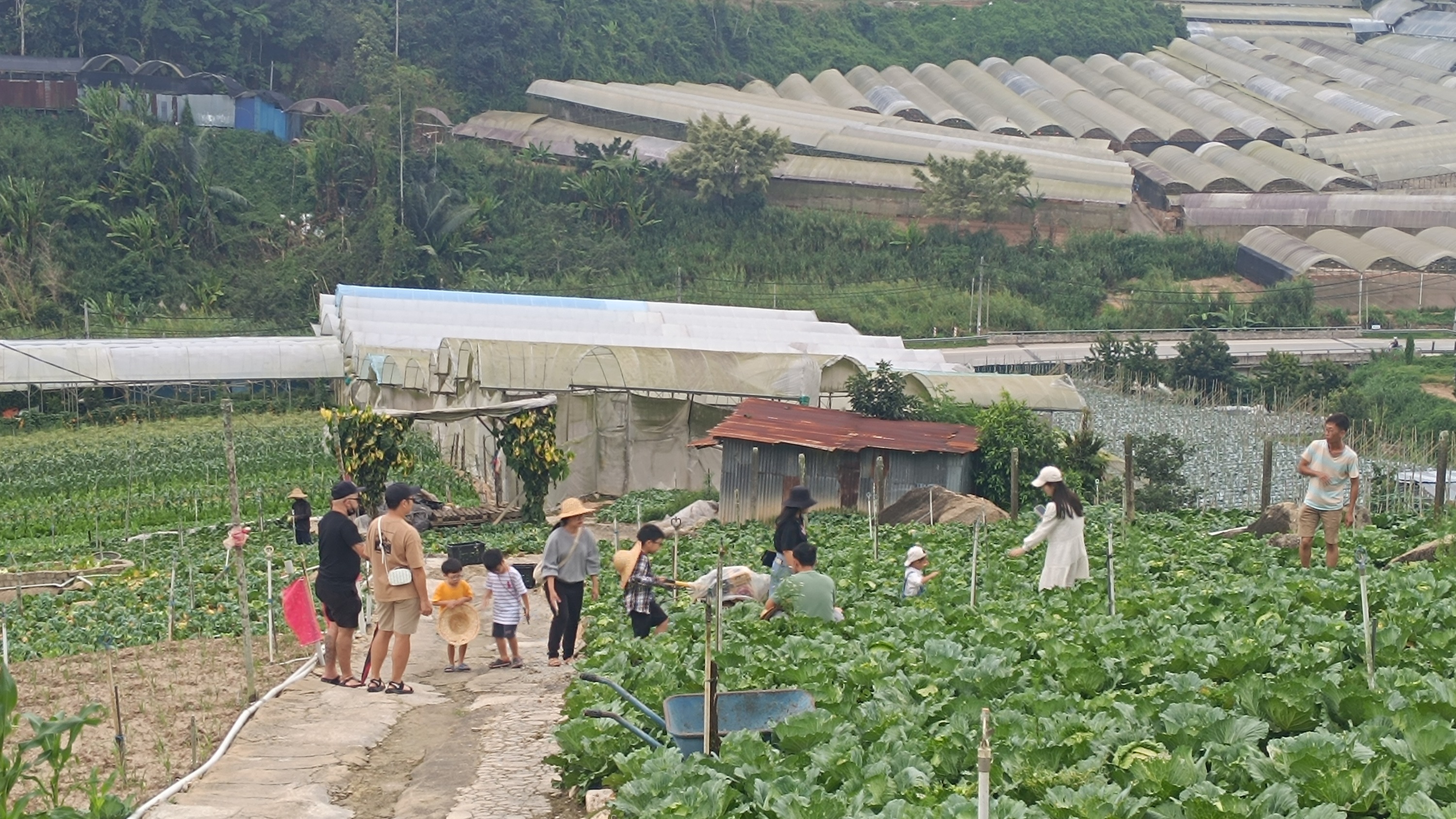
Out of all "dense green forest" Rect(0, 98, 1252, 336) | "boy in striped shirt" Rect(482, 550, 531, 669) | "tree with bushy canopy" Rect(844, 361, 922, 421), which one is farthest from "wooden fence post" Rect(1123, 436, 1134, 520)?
"dense green forest" Rect(0, 98, 1252, 336)

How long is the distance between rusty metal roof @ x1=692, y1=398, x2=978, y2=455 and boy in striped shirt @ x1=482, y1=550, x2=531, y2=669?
977cm

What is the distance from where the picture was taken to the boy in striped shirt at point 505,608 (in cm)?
1141

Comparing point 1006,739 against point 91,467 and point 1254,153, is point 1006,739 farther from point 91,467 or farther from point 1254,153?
point 1254,153

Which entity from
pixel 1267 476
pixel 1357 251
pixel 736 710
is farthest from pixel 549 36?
pixel 736 710

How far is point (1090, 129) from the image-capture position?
211 ft

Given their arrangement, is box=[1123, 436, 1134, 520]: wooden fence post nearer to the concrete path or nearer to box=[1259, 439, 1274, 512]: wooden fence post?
box=[1259, 439, 1274, 512]: wooden fence post

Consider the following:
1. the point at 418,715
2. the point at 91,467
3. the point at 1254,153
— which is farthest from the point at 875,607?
the point at 1254,153

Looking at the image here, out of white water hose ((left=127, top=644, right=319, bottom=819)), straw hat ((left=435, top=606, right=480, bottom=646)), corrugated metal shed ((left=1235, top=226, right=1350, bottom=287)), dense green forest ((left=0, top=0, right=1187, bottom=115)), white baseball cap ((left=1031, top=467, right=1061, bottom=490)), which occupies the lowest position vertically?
white water hose ((left=127, top=644, right=319, bottom=819))

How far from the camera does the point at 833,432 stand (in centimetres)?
2205

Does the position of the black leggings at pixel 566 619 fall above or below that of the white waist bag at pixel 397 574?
below

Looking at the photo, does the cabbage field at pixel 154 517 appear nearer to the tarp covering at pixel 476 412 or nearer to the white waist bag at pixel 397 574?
the tarp covering at pixel 476 412

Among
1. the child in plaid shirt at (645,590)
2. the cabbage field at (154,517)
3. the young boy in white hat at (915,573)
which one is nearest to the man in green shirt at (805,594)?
the child in plaid shirt at (645,590)

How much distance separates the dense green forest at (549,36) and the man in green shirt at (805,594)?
48.8 metres

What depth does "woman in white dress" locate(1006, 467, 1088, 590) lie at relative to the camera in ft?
33.6
